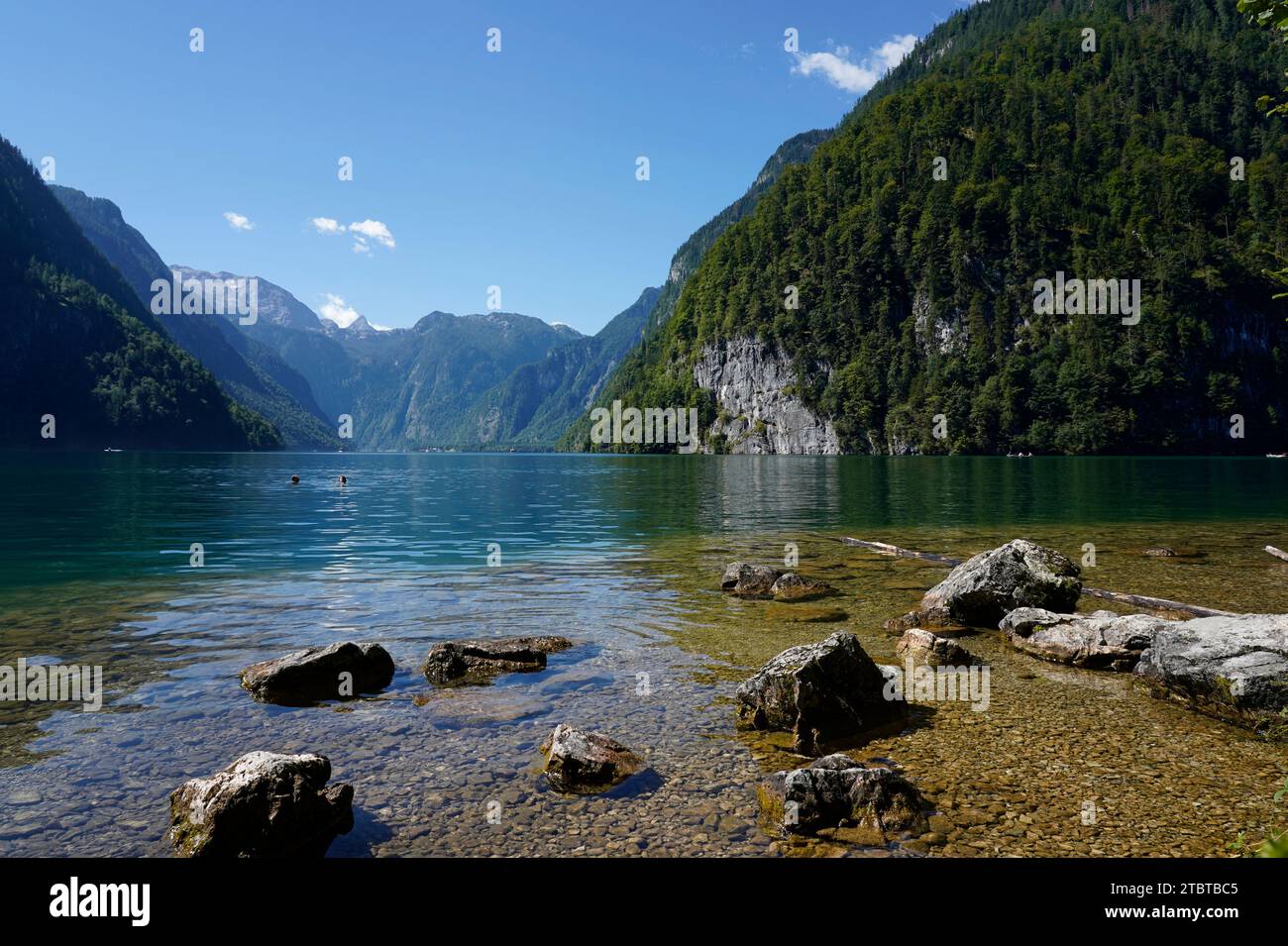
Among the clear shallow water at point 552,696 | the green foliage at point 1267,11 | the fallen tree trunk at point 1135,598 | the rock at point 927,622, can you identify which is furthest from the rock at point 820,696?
the green foliage at point 1267,11

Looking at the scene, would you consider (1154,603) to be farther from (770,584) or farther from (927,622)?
(770,584)

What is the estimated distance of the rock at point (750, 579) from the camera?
23.2 metres

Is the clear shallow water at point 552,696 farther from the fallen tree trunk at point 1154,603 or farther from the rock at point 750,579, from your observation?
the fallen tree trunk at point 1154,603

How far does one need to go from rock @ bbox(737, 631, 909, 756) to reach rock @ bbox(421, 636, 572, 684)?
5.18m

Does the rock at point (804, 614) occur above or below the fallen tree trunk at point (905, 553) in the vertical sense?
below

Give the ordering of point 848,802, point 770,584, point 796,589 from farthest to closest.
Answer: point 770,584, point 796,589, point 848,802

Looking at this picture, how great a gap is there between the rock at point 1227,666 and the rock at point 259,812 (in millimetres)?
13619

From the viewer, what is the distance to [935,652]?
1513cm

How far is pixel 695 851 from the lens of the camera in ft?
26.3

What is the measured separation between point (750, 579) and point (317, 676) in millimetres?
14134

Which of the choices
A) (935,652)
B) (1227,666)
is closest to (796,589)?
(935,652)

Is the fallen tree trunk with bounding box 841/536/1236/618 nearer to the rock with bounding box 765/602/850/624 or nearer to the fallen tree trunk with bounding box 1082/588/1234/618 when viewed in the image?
the fallen tree trunk with bounding box 1082/588/1234/618
